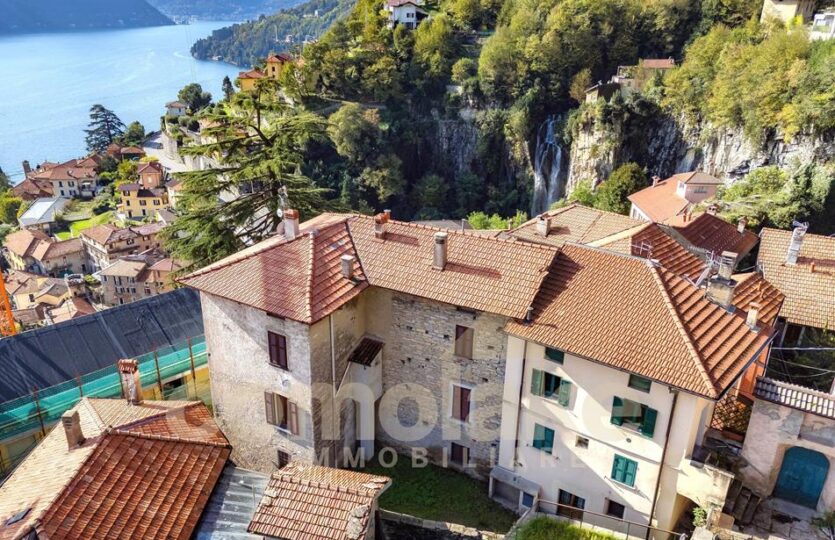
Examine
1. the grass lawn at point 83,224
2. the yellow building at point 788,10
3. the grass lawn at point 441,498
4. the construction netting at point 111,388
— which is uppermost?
the yellow building at point 788,10

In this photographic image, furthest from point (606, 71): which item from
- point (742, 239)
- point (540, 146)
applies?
point (742, 239)

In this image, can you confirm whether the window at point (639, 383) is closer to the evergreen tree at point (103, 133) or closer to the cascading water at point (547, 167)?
the cascading water at point (547, 167)

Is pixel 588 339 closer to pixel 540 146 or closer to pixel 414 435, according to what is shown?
pixel 414 435

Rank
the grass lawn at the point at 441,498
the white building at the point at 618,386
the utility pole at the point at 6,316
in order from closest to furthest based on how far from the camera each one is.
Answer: the white building at the point at 618,386 < the grass lawn at the point at 441,498 < the utility pole at the point at 6,316

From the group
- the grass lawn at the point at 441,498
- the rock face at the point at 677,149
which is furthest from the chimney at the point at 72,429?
the rock face at the point at 677,149

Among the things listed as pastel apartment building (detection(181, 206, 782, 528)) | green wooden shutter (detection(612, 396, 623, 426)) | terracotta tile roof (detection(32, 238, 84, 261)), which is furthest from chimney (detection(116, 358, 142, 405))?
terracotta tile roof (detection(32, 238, 84, 261))

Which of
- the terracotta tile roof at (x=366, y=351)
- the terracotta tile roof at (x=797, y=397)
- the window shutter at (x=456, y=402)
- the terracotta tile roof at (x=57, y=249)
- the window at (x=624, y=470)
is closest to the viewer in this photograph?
the terracotta tile roof at (x=797, y=397)
